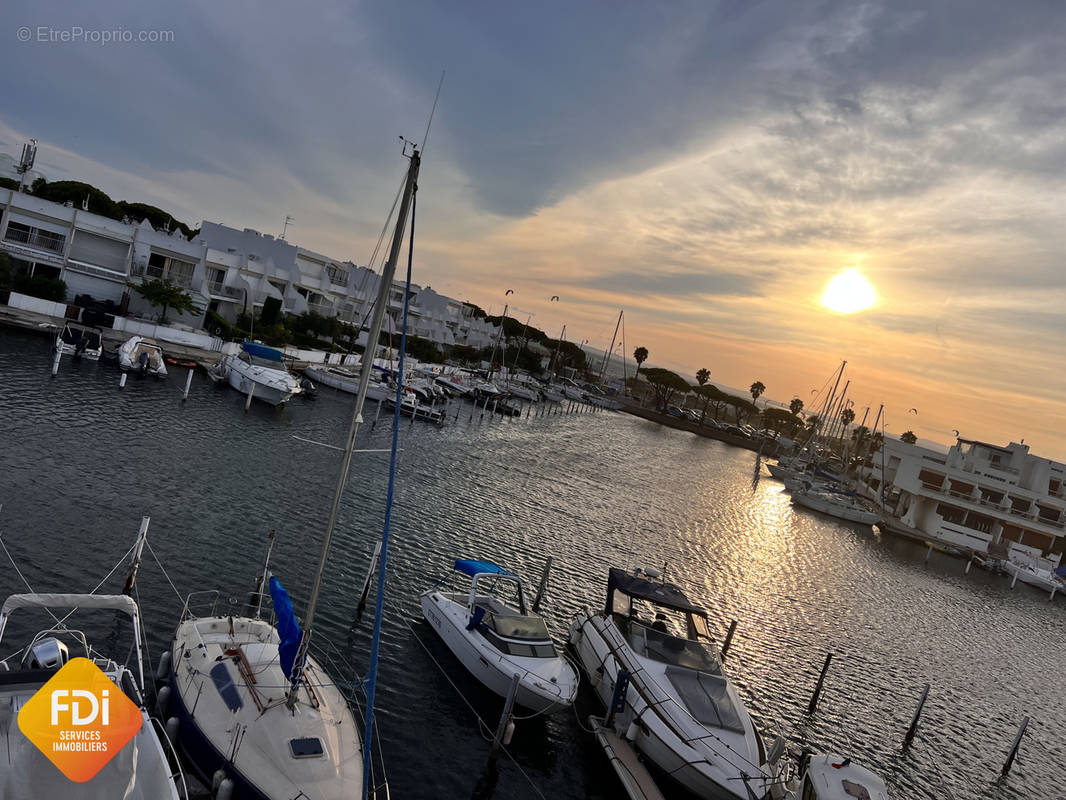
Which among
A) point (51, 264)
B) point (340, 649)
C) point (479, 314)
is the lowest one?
point (340, 649)

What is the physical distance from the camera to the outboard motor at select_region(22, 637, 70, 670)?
10.7 m

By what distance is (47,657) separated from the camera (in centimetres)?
1071

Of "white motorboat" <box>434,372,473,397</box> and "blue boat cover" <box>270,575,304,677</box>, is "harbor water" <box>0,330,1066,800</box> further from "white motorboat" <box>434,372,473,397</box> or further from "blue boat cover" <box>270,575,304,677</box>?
"white motorboat" <box>434,372,473,397</box>

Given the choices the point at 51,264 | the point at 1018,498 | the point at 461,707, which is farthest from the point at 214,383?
the point at 1018,498

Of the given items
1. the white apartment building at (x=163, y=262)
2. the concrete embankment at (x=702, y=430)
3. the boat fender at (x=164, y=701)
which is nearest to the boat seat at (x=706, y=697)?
the boat fender at (x=164, y=701)

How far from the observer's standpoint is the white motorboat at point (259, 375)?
153 ft

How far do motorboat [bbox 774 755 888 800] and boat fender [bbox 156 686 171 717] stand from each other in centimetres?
1372

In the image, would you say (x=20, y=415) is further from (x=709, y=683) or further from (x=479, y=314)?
(x=479, y=314)

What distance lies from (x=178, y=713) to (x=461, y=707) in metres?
7.25

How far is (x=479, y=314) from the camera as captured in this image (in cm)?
17950

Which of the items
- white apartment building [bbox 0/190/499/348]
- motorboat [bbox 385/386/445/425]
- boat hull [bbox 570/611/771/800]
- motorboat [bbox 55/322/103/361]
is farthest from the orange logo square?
motorboat [bbox 385/386/445/425]

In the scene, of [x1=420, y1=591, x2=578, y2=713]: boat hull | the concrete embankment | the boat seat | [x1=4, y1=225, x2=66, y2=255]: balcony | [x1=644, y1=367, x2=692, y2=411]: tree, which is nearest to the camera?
the boat seat

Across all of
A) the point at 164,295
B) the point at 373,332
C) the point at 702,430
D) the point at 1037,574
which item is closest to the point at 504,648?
the point at 373,332

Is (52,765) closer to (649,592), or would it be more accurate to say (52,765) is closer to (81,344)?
(649,592)
